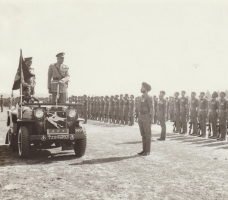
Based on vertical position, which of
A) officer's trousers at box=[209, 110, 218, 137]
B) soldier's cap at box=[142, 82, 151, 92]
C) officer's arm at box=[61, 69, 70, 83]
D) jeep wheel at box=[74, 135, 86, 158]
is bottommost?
jeep wheel at box=[74, 135, 86, 158]

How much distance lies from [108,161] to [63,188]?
2.57 metres

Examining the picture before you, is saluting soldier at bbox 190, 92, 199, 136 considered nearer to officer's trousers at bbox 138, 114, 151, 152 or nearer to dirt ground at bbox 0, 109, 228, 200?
dirt ground at bbox 0, 109, 228, 200

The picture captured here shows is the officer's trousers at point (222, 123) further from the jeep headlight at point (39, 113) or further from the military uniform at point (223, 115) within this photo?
the jeep headlight at point (39, 113)

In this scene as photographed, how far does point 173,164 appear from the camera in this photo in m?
7.40

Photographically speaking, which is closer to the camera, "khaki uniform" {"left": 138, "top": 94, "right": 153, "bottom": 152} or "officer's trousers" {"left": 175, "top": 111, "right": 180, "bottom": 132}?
"khaki uniform" {"left": 138, "top": 94, "right": 153, "bottom": 152}

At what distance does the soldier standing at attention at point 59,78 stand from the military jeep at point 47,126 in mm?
622

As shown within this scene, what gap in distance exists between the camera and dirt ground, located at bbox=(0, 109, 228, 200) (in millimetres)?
4938

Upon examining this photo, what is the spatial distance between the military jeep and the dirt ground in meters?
0.42

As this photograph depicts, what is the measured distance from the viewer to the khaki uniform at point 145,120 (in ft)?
28.5

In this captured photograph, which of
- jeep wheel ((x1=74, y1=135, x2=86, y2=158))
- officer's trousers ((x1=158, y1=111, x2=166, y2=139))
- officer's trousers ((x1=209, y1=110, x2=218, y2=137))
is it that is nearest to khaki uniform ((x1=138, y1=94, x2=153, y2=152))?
jeep wheel ((x1=74, y1=135, x2=86, y2=158))

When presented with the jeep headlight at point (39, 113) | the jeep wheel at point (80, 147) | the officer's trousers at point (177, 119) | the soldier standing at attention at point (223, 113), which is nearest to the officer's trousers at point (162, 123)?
the soldier standing at attention at point (223, 113)

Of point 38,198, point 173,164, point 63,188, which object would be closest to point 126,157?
point 173,164

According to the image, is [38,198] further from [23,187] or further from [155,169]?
[155,169]

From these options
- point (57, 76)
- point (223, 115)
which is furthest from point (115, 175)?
point (223, 115)
